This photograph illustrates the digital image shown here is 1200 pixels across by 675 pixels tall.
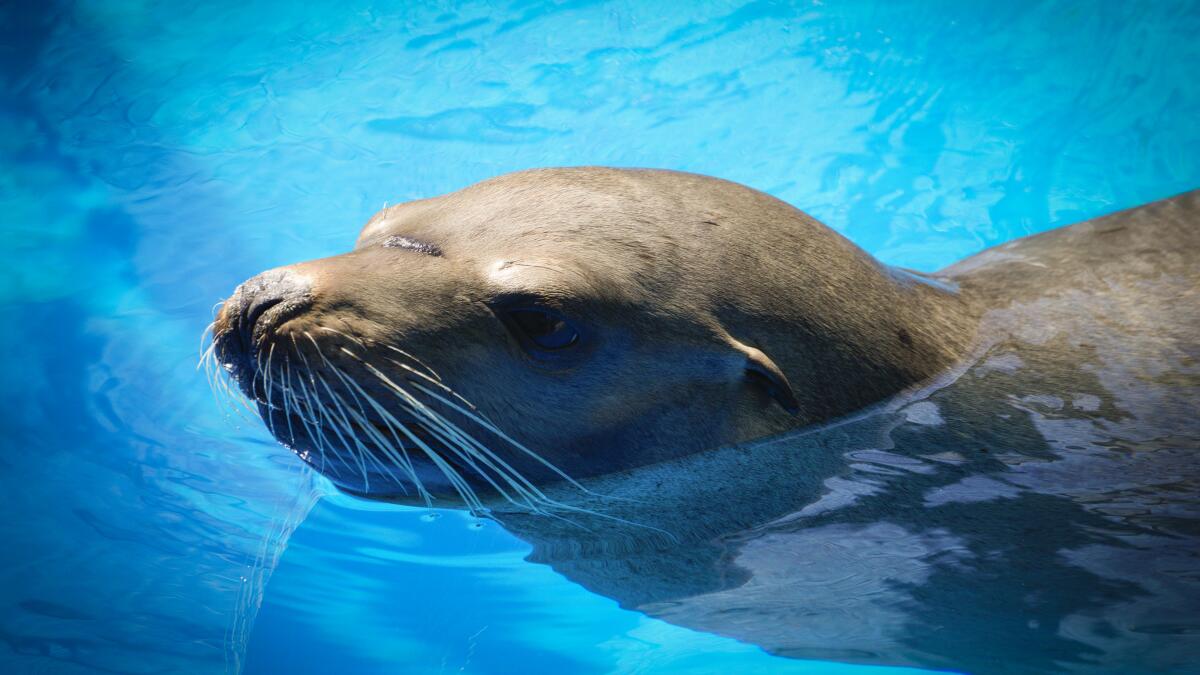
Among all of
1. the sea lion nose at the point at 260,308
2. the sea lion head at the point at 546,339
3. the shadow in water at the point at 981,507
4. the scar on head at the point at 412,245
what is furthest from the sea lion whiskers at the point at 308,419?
the shadow in water at the point at 981,507

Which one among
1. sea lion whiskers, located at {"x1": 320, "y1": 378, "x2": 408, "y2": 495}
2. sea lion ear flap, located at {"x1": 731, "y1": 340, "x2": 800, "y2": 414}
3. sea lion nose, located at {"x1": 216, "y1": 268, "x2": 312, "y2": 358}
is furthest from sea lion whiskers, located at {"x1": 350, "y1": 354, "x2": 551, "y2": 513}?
Answer: sea lion ear flap, located at {"x1": 731, "y1": 340, "x2": 800, "y2": 414}

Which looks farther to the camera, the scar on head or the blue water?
the blue water

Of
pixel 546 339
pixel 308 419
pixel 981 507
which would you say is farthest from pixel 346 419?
pixel 981 507

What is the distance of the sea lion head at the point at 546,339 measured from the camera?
2.44m

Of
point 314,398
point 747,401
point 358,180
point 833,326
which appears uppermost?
point 358,180

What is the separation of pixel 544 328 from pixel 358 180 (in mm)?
4700

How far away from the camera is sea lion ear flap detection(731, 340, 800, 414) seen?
102 inches

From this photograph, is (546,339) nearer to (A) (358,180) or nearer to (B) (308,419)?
(B) (308,419)

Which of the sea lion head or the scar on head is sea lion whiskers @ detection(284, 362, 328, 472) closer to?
the sea lion head

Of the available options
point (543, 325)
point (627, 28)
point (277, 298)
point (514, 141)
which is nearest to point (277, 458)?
point (277, 298)

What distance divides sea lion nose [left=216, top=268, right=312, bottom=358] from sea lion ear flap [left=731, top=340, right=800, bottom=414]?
120 centimetres

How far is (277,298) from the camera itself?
2.45m

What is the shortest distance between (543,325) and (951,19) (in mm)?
7154

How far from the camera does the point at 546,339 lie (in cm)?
250
